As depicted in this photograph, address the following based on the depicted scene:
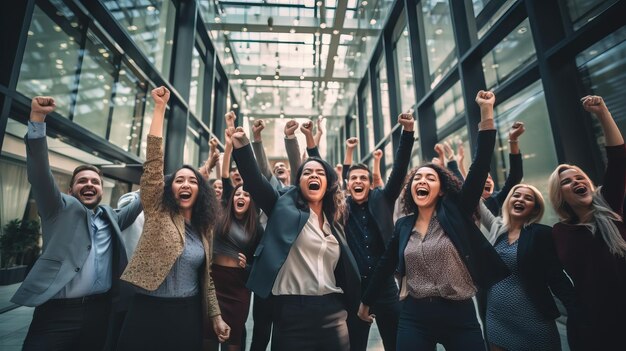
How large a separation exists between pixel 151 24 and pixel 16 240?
16.3 feet

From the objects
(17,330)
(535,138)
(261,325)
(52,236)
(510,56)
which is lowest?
(17,330)

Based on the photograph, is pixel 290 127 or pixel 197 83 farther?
pixel 197 83

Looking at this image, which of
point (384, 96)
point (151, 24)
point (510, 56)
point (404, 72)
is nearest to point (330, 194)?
point (510, 56)

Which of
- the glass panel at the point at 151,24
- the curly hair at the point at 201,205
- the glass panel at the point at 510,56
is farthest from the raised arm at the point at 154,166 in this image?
the glass panel at the point at 510,56

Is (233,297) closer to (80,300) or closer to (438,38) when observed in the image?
(80,300)

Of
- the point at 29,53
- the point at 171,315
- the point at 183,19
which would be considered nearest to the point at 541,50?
the point at 171,315

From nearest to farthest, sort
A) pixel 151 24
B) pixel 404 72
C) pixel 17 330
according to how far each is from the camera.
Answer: pixel 17 330
pixel 151 24
pixel 404 72

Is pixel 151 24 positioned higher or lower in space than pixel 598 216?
higher

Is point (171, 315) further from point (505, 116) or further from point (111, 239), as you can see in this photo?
point (505, 116)

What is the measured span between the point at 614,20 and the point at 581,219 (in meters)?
2.10

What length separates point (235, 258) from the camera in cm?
259

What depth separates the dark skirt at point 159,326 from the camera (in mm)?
1549

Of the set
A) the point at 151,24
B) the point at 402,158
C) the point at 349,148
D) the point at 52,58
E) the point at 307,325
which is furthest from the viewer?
the point at 151,24

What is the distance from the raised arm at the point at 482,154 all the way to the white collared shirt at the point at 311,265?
882 millimetres
